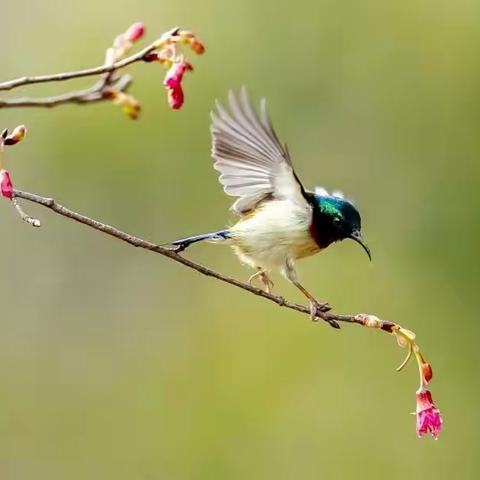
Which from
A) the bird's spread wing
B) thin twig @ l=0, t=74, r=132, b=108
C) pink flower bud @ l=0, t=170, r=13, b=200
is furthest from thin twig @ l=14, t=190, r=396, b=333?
the bird's spread wing

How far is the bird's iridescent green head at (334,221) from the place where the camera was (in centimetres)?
259

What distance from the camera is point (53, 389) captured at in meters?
5.99

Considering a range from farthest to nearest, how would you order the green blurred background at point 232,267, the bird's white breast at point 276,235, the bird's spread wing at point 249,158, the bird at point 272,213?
the green blurred background at point 232,267 → the bird's white breast at point 276,235 → the bird at point 272,213 → the bird's spread wing at point 249,158

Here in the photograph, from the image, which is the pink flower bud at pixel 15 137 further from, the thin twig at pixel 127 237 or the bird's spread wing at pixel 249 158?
the bird's spread wing at pixel 249 158

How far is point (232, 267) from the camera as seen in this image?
5.77 m

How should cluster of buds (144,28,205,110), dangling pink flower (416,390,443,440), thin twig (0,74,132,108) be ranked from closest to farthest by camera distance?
1. thin twig (0,74,132,108)
2. cluster of buds (144,28,205,110)
3. dangling pink flower (416,390,443,440)

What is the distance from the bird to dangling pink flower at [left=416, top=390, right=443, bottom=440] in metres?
0.48

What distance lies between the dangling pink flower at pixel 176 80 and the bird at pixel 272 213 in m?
0.62

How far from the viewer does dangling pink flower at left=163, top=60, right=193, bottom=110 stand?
1761 millimetres

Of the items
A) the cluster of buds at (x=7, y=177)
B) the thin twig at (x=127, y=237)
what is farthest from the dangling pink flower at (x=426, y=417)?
the cluster of buds at (x=7, y=177)

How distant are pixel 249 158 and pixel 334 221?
0.92 ft

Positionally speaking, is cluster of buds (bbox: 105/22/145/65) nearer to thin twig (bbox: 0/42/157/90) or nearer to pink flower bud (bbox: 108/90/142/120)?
pink flower bud (bbox: 108/90/142/120)

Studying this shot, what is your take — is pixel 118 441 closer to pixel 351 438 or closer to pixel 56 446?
pixel 56 446

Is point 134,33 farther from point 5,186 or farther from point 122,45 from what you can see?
point 5,186
